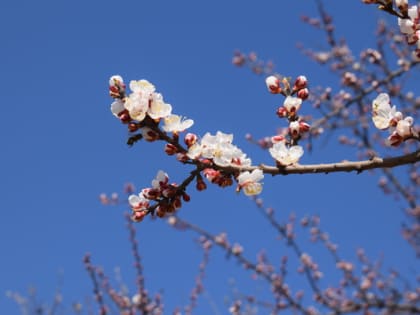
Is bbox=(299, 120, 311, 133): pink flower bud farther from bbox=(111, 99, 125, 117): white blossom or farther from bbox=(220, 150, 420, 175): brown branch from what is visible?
bbox=(111, 99, 125, 117): white blossom

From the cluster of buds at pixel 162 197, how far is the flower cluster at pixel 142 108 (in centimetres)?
17

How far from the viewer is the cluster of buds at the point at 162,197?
1.77 m

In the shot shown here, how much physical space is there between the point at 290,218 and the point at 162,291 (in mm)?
2221

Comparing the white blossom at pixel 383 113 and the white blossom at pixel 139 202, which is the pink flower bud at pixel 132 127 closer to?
the white blossom at pixel 139 202

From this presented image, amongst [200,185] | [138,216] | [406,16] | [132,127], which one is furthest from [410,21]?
[138,216]

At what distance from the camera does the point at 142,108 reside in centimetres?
166

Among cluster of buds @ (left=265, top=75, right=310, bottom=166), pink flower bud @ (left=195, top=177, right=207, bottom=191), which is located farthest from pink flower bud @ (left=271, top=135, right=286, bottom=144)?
pink flower bud @ (left=195, top=177, right=207, bottom=191)

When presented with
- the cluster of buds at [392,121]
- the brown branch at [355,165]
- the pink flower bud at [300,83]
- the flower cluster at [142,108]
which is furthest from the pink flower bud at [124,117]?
the cluster of buds at [392,121]

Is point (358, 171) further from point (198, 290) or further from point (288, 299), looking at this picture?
point (198, 290)

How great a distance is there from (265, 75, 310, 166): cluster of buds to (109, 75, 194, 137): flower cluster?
343 millimetres

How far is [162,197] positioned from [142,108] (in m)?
0.33

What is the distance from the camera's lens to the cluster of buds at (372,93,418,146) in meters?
1.76

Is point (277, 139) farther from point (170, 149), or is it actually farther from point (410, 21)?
point (410, 21)

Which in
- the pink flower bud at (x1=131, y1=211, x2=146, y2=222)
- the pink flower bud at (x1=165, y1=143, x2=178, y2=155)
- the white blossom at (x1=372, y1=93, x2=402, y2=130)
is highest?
the white blossom at (x1=372, y1=93, x2=402, y2=130)
